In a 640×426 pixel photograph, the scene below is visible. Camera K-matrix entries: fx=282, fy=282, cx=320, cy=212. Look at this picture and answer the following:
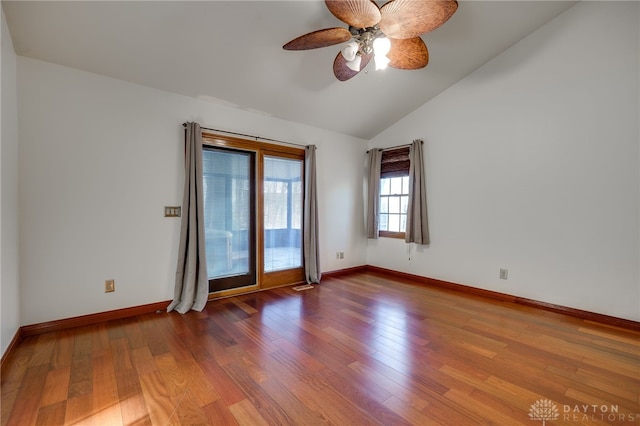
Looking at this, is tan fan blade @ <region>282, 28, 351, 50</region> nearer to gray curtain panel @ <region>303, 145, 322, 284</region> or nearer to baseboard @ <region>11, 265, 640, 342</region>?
gray curtain panel @ <region>303, 145, 322, 284</region>

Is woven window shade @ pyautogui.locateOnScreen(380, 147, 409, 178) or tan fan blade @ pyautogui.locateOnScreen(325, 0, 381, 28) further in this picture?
woven window shade @ pyautogui.locateOnScreen(380, 147, 409, 178)

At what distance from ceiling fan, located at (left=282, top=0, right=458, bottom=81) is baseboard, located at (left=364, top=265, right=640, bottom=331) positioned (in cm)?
Result: 293

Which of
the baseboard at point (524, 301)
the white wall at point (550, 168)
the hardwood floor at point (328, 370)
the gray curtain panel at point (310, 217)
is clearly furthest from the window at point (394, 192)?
the hardwood floor at point (328, 370)

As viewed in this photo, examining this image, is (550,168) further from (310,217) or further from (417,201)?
(310,217)

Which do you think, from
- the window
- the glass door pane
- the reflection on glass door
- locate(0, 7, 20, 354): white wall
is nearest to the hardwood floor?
locate(0, 7, 20, 354): white wall

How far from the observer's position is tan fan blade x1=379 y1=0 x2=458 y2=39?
1.73 metres

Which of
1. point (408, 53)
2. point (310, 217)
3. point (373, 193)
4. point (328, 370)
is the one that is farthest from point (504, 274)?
point (408, 53)

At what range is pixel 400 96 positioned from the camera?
4008 mm

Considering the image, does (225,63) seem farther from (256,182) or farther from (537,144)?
(537,144)

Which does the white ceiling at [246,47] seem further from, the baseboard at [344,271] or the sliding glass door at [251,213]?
the baseboard at [344,271]

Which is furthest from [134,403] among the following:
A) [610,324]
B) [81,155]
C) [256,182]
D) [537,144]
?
[537,144]

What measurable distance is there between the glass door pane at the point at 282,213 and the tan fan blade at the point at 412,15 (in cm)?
239

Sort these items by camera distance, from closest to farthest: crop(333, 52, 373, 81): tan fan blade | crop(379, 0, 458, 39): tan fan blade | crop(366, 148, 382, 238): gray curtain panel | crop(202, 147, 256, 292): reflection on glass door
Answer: crop(379, 0, 458, 39): tan fan blade
crop(333, 52, 373, 81): tan fan blade
crop(202, 147, 256, 292): reflection on glass door
crop(366, 148, 382, 238): gray curtain panel

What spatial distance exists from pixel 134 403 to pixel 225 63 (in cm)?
292
